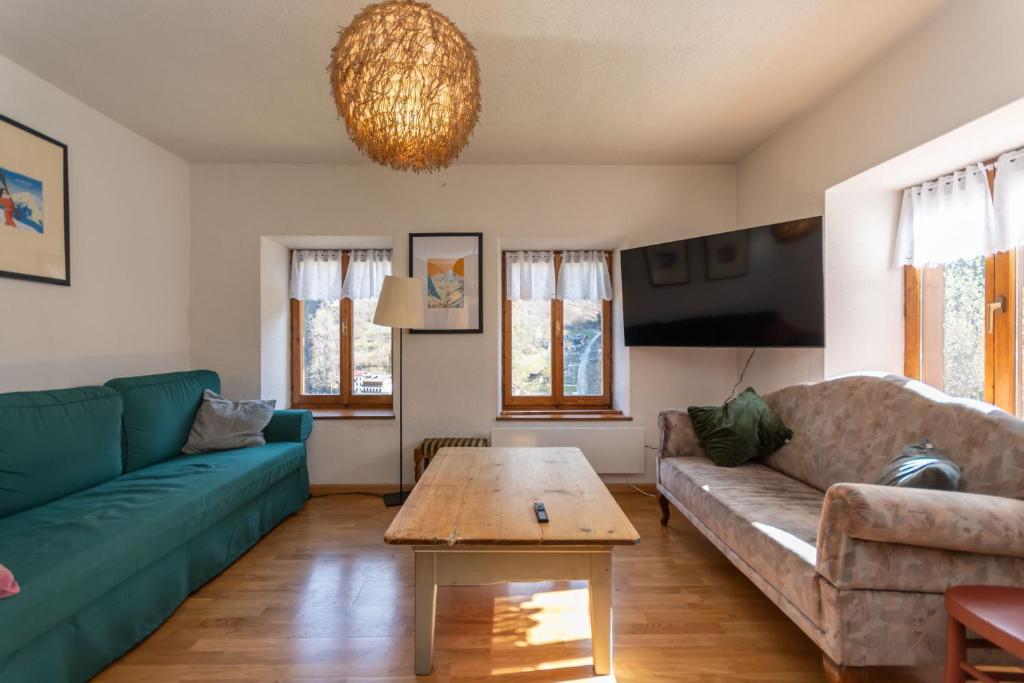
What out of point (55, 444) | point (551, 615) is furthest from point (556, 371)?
point (55, 444)

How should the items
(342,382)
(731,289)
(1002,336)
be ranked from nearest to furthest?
(1002,336) < (731,289) < (342,382)

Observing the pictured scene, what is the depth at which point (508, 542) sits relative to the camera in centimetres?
148

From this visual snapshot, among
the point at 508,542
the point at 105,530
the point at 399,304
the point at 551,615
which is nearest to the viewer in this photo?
the point at 508,542

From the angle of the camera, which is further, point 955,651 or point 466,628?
point 466,628

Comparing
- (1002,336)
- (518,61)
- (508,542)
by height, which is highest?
(518,61)

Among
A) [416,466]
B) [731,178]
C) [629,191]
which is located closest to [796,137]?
[731,178]

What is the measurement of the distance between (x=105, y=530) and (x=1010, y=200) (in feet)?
13.2

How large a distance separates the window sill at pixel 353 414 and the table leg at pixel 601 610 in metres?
2.36

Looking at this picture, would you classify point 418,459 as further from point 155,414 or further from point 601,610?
point 601,610

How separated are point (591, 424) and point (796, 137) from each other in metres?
2.39

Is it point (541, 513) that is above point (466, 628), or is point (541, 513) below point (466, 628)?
above

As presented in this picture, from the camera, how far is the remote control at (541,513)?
1.61m

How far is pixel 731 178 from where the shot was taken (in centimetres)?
363

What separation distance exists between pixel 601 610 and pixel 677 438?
1.50m
